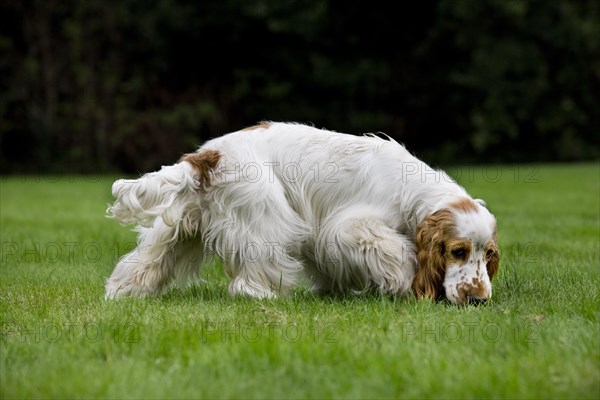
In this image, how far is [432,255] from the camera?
16.2 feet

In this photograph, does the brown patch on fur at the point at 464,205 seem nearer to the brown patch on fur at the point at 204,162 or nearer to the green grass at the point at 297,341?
the green grass at the point at 297,341

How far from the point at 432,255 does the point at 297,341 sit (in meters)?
1.39

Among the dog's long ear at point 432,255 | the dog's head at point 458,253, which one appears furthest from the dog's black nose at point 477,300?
the dog's long ear at point 432,255

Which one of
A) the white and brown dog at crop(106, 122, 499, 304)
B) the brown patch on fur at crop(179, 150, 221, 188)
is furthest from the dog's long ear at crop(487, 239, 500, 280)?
the brown patch on fur at crop(179, 150, 221, 188)

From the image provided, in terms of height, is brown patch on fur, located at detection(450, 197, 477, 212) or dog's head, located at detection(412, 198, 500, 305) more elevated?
brown patch on fur, located at detection(450, 197, 477, 212)

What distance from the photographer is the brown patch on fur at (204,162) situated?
518 centimetres

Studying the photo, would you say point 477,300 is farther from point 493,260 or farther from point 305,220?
point 305,220

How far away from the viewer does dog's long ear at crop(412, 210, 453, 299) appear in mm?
4922

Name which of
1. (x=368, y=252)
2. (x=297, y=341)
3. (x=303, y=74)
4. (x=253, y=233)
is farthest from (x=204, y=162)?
(x=303, y=74)

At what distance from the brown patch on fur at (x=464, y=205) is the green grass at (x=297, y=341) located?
57 centimetres

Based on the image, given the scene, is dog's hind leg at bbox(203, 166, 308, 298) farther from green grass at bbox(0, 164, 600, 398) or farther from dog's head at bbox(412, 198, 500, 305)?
dog's head at bbox(412, 198, 500, 305)

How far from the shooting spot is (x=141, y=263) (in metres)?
5.29

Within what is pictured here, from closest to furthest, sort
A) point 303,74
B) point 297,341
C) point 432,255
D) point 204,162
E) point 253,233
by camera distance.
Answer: point 297,341 < point 432,255 < point 253,233 < point 204,162 < point 303,74

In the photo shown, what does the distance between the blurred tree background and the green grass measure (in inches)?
684
